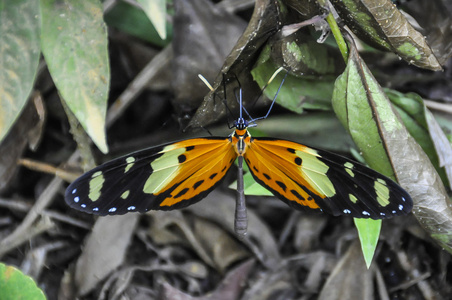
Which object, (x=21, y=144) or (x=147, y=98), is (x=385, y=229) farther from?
(x=21, y=144)

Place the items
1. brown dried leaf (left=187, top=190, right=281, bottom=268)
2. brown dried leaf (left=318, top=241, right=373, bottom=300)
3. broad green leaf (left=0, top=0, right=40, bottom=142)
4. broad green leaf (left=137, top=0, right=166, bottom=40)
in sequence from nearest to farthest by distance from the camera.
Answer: broad green leaf (left=137, top=0, right=166, bottom=40)
broad green leaf (left=0, top=0, right=40, bottom=142)
brown dried leaf (left=318, top=241, right=373, bottom=300)
brown dried leaf (left=187, top=190, right=281, bottom=268)

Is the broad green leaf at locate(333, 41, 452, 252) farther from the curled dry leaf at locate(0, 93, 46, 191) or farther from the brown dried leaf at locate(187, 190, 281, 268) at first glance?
the curled dry leaf at locate(0, 93, 46, 191)

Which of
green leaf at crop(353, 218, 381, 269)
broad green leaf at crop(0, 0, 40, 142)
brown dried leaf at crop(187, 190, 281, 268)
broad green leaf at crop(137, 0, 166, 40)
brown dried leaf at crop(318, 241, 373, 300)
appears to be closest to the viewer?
broad green leaf at crop(137, 0, 166, 40)

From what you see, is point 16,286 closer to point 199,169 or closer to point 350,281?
point 199,169

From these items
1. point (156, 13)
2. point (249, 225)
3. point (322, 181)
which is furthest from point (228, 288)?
point (156, 13)

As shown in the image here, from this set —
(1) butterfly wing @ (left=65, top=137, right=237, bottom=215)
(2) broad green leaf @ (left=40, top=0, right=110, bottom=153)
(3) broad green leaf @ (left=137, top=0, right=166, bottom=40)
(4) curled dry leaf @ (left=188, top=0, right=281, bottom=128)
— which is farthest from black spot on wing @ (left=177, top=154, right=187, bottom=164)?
(3) broad green leaf @ (left=137, top=0, right=166, bottom=40)

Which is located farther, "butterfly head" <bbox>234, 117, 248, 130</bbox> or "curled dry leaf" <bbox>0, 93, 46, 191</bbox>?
"curled dry leaf" <bbox>0, 93, 46, 191</bbox>

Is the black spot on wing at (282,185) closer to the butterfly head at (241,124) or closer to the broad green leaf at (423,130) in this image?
the butterfly head at (241,124)

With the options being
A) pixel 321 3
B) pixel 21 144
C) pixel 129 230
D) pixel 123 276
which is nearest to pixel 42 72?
pixel 21 144
